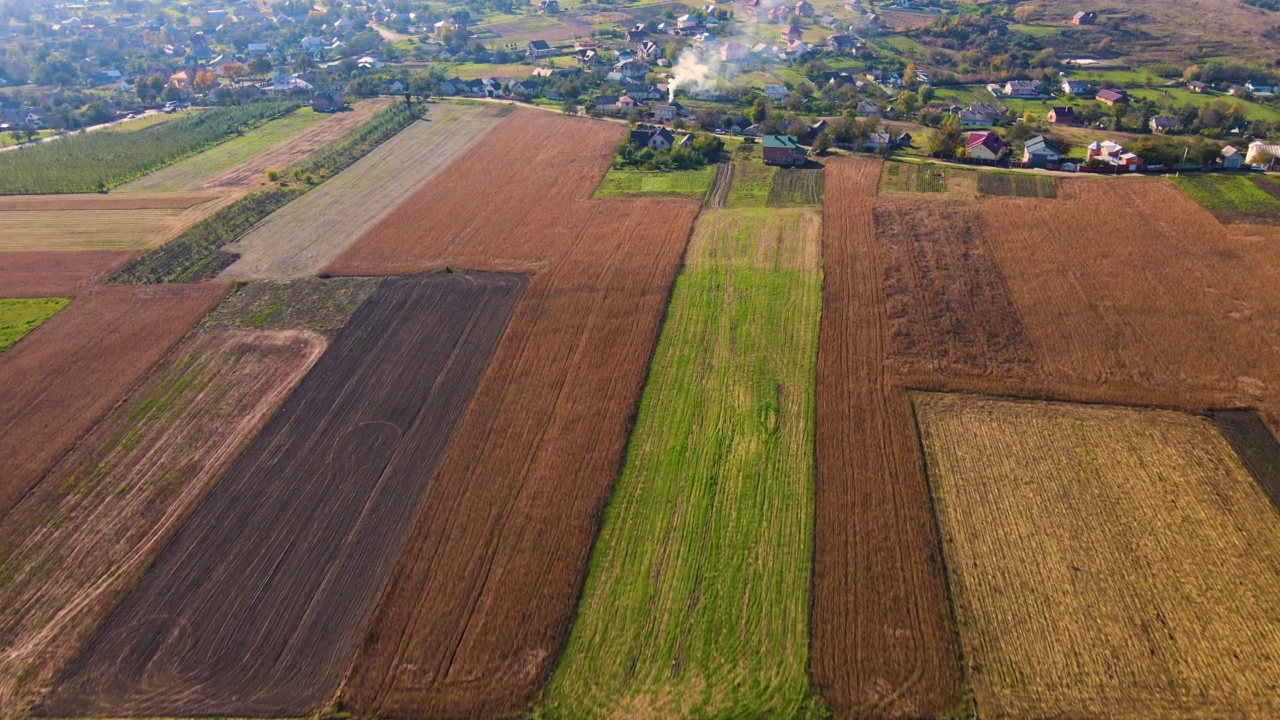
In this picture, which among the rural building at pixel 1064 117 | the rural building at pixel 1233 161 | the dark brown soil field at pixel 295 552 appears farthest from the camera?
the rural building at pixel 1064 117

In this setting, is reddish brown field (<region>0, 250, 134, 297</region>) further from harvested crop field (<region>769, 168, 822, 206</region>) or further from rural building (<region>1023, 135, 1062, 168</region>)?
rural building (<region>1023, 135, 1062, 168</region>)

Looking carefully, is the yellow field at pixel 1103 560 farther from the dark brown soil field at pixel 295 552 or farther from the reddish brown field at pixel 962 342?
the dark brown soil field at pixel 295 552

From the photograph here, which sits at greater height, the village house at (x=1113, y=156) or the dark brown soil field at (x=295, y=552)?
the village house at (x=1113, y=156)

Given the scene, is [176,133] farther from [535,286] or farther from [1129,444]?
[1129,444]

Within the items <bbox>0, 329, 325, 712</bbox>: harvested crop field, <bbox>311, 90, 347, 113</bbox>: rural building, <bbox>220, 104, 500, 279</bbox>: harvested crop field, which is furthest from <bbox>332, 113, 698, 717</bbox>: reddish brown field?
<bbox>311, 90, 347, 113</bbox>: rural building

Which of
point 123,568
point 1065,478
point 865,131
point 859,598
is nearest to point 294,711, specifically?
point 123,568

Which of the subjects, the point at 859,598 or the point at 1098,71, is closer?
the point at 859,598

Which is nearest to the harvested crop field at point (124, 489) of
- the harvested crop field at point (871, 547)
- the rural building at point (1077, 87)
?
the harvested crop field at point (871, 547)
